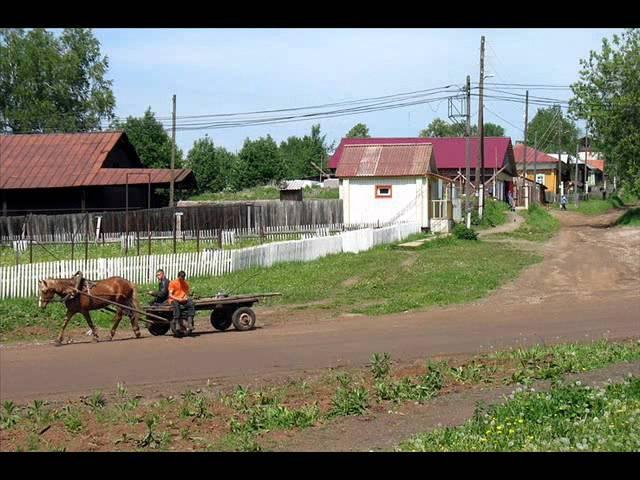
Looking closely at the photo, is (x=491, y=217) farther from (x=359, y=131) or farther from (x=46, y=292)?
(x=359, y=131)

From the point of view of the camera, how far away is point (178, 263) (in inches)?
1070

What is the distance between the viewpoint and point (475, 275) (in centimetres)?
2839

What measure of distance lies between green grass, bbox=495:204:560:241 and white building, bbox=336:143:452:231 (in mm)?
4031

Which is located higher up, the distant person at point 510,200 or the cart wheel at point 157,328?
the distant person at point 510,200

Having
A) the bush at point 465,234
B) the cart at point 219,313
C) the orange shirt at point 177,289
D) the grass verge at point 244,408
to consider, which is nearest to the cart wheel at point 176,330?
the cart at point 219,313

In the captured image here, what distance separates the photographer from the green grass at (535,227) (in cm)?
4559

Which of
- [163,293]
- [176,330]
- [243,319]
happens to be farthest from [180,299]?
[243,319]

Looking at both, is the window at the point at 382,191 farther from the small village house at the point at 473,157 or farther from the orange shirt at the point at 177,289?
the orange shirt at the point at 177,289

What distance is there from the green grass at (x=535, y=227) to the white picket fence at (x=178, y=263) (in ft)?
39.5

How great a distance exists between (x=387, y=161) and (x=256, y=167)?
145ft

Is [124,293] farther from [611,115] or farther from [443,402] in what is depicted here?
[611,115]

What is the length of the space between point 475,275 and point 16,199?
106 feet

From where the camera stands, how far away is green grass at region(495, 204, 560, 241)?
45594 mm

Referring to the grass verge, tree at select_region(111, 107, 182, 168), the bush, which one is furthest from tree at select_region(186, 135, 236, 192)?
the grass verge
